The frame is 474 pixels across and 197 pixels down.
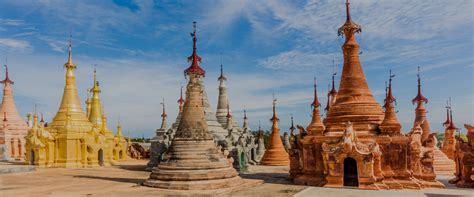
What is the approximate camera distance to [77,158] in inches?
1277

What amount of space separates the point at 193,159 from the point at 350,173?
789 cm

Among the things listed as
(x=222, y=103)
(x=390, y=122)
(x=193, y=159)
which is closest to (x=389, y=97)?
(x=390, y=122)

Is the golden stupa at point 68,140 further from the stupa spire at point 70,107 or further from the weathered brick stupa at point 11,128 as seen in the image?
the weathered brick stupa at point 11,128

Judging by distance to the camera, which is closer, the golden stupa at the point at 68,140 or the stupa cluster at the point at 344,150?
the stupa cluster at the point at 344,150

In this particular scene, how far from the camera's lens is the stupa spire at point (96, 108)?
41.8m

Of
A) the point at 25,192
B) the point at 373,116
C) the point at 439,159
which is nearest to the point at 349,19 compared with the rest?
the point at 373,116

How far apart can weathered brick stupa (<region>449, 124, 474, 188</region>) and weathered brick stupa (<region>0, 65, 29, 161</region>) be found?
131 ft

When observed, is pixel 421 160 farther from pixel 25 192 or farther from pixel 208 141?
pixel 25 192

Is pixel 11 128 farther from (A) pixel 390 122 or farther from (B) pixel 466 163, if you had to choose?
(B) pixel 466 163

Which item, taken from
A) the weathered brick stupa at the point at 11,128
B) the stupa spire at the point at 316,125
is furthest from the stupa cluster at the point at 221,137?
the weathered brick stupa at the point at 11,128

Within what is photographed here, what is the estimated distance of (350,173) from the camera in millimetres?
19609

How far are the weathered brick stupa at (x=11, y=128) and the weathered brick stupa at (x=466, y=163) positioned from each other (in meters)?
39.8

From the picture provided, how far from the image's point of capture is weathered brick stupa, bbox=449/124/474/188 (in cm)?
1864

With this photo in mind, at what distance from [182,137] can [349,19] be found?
11.3m
